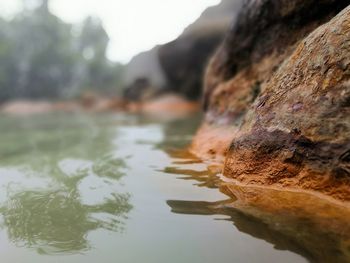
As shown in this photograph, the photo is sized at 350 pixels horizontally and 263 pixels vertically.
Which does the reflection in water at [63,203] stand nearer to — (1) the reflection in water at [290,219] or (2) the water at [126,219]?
(2) the water at [126,219]

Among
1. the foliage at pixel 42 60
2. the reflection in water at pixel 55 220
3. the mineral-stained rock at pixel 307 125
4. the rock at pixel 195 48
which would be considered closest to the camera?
the reflection in water at pixel 55 220

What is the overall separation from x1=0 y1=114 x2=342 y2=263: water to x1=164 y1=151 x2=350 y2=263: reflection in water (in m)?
0.01

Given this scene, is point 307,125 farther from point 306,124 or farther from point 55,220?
point 55,220

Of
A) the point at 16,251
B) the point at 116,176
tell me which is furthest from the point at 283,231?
the point at 116,176

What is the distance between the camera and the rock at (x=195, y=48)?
52.9 feet

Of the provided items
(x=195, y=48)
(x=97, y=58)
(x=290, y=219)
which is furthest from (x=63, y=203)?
(x=97, y=58)

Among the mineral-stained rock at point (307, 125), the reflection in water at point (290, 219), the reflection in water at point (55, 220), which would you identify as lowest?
the reflection in water at point (290, 219)

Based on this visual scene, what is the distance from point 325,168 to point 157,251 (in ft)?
3.40

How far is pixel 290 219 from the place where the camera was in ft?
6.10

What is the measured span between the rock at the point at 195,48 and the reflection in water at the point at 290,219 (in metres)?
14.0

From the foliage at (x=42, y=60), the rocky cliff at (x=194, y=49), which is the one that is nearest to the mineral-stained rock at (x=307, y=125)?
the rocky cliff at (x=194, y=49)

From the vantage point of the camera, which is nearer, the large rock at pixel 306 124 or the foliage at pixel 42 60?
the large rock at pixel 306 124

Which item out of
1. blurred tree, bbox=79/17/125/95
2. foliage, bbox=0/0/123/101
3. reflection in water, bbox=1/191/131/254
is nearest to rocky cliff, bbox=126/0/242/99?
foliage, bbox=0/0/123/101

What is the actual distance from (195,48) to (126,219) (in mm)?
15406
